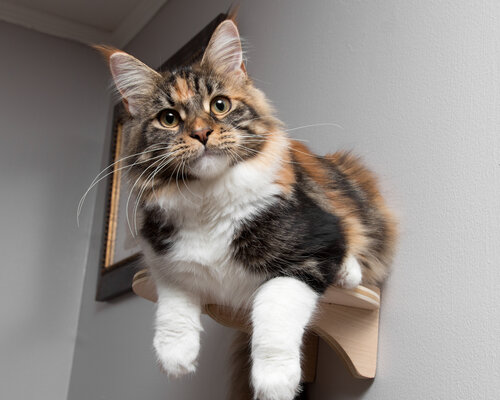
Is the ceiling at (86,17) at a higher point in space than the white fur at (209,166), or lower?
higher

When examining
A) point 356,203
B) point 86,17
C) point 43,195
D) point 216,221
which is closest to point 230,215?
point 216,221

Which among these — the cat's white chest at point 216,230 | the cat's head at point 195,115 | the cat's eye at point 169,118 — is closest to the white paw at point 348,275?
the cat's white chest at point 216,230

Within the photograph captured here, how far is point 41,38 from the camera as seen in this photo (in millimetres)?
2580

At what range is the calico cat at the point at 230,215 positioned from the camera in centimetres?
97

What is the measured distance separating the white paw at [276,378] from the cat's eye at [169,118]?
0.43 metres

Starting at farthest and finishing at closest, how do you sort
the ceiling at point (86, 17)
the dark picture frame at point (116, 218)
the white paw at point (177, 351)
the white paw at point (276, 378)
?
1. the ceiling at point (86, 17)
2. the dark picture frame at point (116, 218)
3. the white paw at point (177, 351)
4. the white paw at point (276, 378)

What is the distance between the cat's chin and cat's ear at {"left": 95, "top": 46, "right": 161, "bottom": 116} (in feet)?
0.71

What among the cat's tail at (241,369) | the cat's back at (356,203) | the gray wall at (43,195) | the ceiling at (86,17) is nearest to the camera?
the cat's back at (356,203)

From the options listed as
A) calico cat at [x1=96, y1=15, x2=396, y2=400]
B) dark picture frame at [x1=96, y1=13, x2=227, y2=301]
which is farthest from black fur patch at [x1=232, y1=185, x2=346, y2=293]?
dark picture frame at [x1=96, y1=13, x2=227, y2=301]

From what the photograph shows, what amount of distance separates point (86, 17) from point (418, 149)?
1.89 meters

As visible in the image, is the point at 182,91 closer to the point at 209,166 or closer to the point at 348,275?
the point at 209,166

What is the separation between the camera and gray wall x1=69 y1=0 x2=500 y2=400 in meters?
0.96

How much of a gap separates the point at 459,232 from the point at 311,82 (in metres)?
0.61

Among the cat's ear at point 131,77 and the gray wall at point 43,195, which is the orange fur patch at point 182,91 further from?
the gray wall at point 43,195
